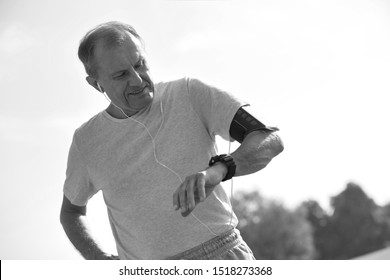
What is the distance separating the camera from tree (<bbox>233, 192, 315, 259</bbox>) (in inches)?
2100

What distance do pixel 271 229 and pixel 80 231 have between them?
53.5 metres

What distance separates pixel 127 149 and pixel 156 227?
0.35 m

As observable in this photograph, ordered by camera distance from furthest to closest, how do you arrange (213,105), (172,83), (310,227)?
(310,227) < (172,83) < (213,105)

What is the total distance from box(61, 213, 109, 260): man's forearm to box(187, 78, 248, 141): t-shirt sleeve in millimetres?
721

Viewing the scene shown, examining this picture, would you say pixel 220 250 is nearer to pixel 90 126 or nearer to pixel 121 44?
pixel 90 126

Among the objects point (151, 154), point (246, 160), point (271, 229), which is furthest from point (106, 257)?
point (271, 229)

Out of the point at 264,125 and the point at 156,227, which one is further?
the point at 156,227

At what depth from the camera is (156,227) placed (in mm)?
2371

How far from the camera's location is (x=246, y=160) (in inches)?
82.0

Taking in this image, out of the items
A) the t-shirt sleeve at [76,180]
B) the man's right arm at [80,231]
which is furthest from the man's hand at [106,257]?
the t-shirt sleeve at [76,180]

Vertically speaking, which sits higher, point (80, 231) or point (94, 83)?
point (94, 83)
